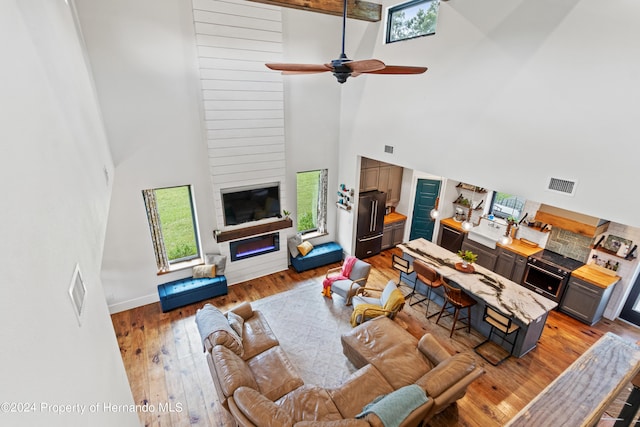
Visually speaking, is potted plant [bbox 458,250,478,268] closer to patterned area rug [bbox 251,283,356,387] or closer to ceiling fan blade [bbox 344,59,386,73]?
patterned area rug [bbox 251,283,356,387]

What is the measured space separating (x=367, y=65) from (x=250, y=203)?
4345 millimetres

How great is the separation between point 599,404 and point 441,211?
686 cm

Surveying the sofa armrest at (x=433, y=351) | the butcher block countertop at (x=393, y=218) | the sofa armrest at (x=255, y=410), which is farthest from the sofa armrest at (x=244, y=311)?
Result: the butcher block countertop at (x=393, y=218)

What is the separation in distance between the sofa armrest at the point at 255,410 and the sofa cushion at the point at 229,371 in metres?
0.11

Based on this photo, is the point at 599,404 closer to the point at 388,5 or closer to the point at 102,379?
the point at 102,379

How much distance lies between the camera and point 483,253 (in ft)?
22.4

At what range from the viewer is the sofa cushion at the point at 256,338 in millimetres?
4234

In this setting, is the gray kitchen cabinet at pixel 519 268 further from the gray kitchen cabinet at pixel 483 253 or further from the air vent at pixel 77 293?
the air vent at pixel 77 293

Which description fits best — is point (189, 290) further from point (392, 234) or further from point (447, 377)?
point (392, 234)

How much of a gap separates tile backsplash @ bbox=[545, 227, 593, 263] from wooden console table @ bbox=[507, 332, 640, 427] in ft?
19.2

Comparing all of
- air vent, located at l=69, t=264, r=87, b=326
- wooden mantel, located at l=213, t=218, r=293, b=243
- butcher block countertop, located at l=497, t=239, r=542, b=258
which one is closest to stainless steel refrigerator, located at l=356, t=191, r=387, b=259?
wooden mantel, located at l=213, t=218, r=293, b=243

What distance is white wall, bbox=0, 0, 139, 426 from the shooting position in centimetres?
89

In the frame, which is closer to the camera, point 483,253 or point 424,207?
point 483,253

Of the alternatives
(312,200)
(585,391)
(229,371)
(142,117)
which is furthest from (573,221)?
(142,117)
